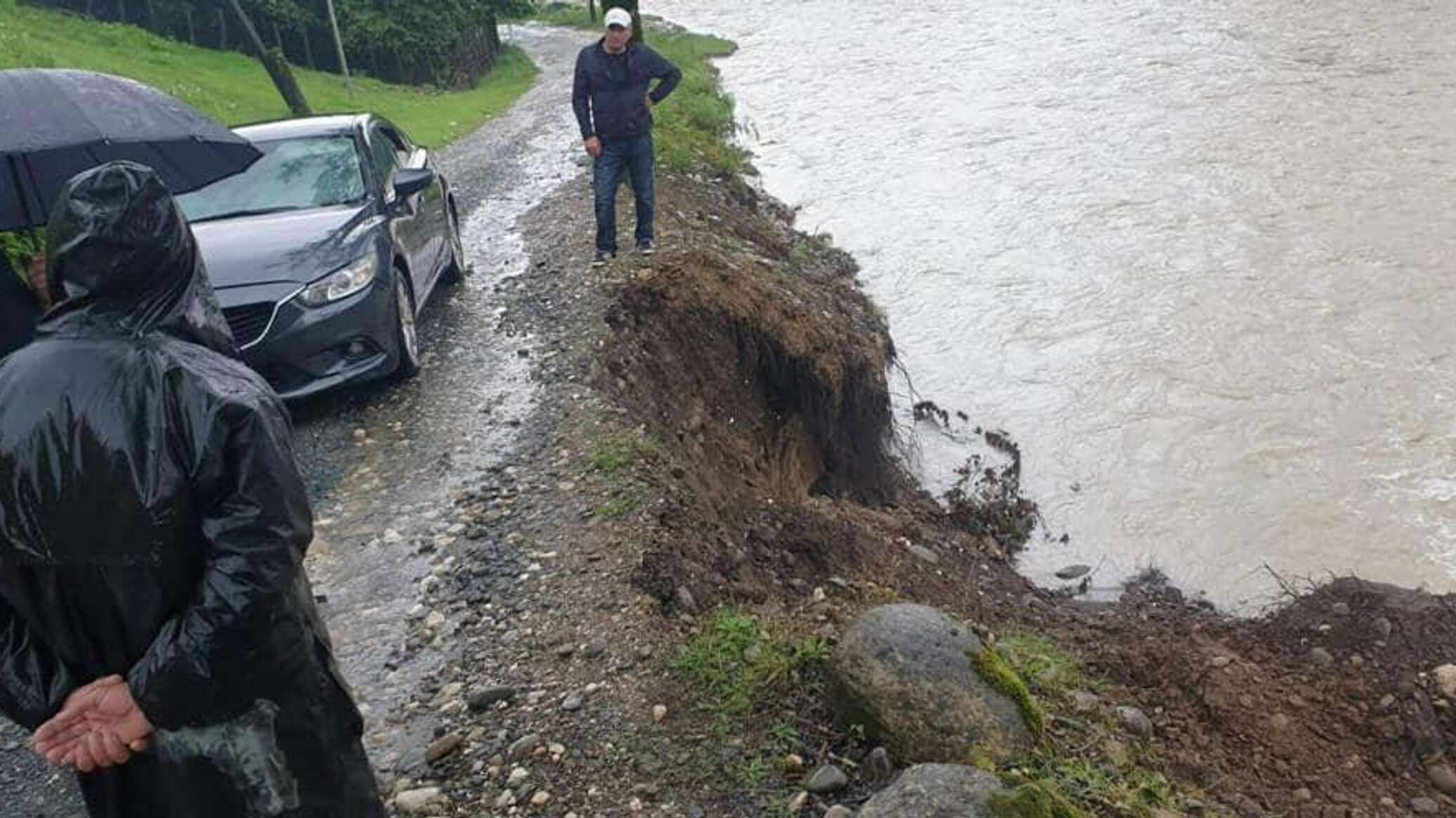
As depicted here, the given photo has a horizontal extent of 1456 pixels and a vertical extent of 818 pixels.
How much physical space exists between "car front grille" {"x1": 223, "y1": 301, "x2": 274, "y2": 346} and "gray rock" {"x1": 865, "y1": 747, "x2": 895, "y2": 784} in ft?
15.5

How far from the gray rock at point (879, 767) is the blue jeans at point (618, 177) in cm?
674

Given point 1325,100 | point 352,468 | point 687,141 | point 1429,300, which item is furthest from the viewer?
point 1325,100

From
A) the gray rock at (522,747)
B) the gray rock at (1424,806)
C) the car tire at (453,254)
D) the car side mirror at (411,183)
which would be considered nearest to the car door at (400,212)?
the car side mirror at (411,183)

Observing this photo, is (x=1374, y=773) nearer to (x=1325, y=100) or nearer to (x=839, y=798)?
(x=839, y=798)

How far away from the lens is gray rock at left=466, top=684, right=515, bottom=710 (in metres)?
4.62

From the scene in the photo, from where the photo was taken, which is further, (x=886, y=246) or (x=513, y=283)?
(x=886, y=246)

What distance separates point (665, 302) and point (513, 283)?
69.3 inches

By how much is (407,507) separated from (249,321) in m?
1.62

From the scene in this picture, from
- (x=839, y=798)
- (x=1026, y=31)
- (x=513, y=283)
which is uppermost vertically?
(x=839, y=798)

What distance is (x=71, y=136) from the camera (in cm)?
428

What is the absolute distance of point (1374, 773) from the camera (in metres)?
5.42

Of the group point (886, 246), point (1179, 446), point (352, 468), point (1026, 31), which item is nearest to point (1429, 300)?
point (1179, 446)

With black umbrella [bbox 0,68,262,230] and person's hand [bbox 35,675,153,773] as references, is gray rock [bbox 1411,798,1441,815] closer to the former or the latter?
person's hand [bbox 35,675,153,773]

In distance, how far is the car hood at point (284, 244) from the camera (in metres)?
7.16
